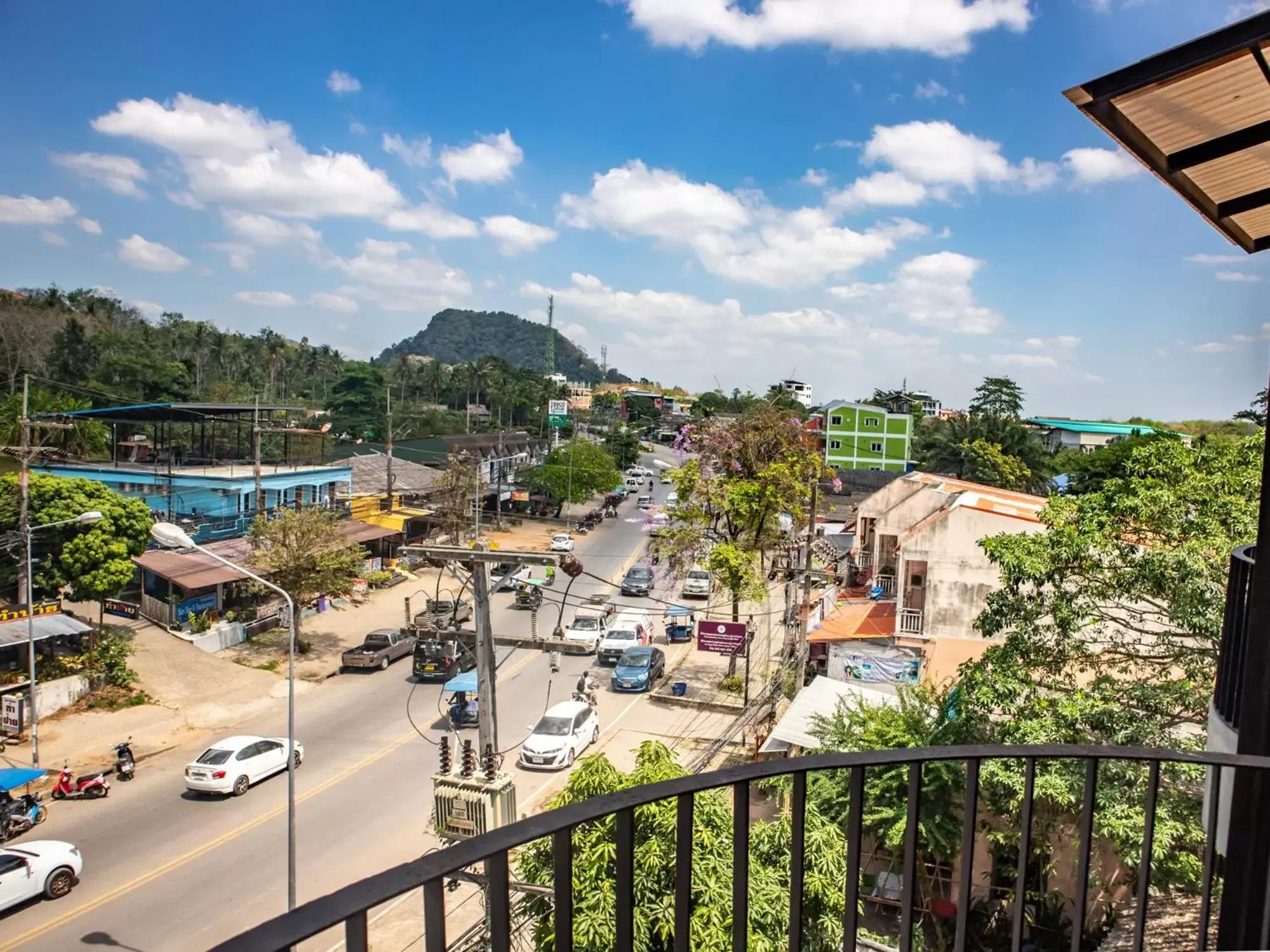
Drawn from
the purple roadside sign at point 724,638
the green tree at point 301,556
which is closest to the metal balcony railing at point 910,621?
the purple roadside sign at point 724,638

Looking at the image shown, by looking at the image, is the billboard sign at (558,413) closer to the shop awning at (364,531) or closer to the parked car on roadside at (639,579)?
the shop awning at (364,531)

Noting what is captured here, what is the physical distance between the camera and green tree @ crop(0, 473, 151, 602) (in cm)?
2039

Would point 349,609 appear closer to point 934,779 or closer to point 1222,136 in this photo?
point 934,779

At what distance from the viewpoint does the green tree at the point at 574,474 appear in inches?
1937

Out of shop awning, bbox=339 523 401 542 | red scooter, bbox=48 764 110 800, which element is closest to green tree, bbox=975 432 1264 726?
red scooter, bbox=48 764 110 800

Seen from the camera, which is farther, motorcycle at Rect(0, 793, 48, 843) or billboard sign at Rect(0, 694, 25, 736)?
billboard sign at Rect(0, 694, 25, 736)

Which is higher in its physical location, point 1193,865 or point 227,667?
point 1193,865

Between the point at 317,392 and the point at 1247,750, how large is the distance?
310 ft

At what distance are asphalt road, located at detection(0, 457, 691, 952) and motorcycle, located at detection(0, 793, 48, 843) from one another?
0.60 feet

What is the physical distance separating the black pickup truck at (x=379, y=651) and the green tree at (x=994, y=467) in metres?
30.2

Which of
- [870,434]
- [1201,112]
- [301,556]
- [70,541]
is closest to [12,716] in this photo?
[70,541]

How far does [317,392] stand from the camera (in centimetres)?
9025

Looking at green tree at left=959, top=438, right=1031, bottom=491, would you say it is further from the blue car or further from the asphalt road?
the asphalt road

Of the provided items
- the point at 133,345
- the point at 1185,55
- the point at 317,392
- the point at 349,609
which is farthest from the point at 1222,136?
the point at 317,392
